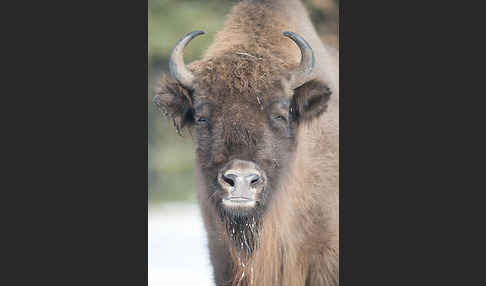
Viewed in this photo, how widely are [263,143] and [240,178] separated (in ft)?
1.46

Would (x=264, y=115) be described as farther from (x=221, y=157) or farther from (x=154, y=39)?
(x=154, y=39)

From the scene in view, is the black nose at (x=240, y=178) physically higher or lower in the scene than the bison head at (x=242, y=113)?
lower

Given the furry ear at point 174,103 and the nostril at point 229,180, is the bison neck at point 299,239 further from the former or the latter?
the furry ear at point 174,103

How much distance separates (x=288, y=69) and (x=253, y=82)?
390 mm

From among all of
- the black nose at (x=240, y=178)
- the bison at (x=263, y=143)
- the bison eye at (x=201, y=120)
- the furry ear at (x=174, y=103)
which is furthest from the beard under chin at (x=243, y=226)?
the furry ear at (x=174, y=103)

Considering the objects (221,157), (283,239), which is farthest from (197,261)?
(221,157)

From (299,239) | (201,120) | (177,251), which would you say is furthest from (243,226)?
(177,251)

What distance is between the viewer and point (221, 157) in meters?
4.61

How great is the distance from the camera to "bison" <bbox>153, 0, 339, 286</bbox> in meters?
4.66

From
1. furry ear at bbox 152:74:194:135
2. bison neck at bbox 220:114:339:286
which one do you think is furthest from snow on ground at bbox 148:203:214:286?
furry ear at bbox 152:74:194:135

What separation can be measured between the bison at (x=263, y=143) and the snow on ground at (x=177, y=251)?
579mm

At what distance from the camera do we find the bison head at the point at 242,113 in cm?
453

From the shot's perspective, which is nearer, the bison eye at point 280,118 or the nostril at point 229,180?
the nostril at point 229,180

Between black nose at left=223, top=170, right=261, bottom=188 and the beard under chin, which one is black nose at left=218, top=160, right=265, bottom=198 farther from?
the beard under chin
